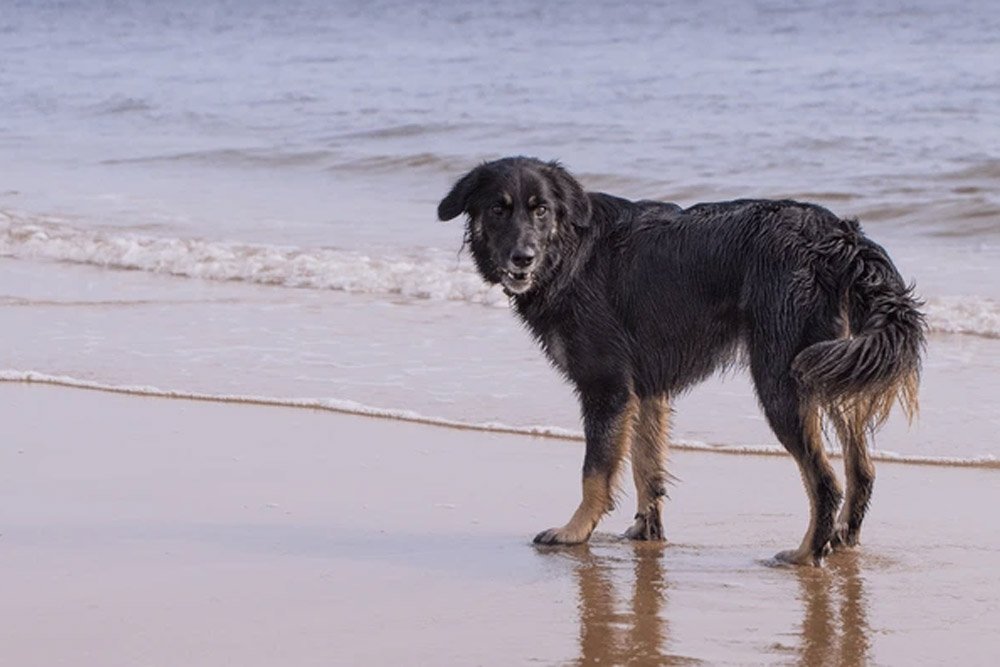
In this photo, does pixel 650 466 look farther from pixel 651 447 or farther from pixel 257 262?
pixel 257 262

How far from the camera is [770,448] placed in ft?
22.2

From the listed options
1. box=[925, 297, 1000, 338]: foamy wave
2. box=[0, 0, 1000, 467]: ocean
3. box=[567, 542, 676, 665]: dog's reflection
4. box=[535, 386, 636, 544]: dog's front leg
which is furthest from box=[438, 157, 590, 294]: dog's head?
box=[925, 297, 1000, 338]: foamy wave

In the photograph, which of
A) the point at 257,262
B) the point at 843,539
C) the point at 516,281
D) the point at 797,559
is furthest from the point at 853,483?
the point at 257,262

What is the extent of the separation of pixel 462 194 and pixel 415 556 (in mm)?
1300

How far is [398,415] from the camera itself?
287 inches

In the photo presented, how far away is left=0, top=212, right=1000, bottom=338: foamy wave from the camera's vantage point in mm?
9188

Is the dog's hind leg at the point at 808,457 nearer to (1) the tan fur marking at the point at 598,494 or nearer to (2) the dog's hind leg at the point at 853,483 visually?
(2) the dog's hind leg at the point at 853,483

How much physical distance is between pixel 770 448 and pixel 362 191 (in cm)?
882

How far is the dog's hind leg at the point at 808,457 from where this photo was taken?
5.44 meters

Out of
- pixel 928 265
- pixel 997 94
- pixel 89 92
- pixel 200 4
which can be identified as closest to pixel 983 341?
pixel 928 265

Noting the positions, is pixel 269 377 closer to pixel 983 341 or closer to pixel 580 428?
pixel 580 428

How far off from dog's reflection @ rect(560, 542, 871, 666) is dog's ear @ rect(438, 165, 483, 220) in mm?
1262

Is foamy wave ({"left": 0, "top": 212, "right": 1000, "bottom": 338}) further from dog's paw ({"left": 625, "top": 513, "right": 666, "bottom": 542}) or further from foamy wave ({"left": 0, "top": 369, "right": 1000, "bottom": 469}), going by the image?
dog's paw ({"left": 625, "top": 513, "right": 666, "bottom": 542})

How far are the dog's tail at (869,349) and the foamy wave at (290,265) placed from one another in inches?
142
